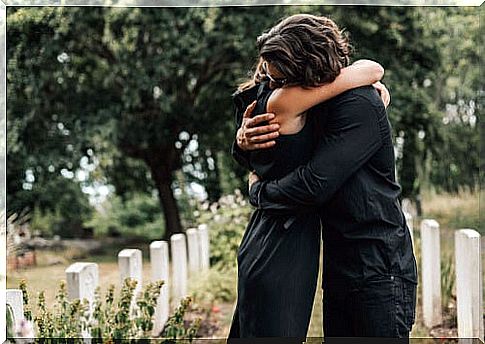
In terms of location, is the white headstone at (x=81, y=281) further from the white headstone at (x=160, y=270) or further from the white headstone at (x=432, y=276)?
the white headstone at (x=432, y=276)

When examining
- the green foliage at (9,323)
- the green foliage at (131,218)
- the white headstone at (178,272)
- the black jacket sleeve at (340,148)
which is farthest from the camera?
the green foliage at (131,218)

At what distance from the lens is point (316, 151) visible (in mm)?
2324

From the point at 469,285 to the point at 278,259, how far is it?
1.91 metres

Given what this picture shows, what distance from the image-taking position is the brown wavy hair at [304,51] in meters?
2.30

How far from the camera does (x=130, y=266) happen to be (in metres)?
4.24

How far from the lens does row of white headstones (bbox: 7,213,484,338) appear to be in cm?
391

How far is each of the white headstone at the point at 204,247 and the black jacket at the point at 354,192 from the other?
253cm

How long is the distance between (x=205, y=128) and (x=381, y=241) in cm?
281

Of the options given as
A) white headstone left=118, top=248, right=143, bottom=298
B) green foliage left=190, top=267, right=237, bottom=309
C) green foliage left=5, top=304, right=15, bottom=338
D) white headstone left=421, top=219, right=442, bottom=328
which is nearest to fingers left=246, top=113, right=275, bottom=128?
green foliage left=5, top=304, right=15, bottom=338

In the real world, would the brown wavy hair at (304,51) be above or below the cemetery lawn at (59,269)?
above

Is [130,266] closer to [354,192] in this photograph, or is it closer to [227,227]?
[227,227]

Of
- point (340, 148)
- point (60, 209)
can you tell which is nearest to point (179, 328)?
point (60, 209)

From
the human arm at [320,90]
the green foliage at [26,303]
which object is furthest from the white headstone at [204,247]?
the human arm at [320,90]

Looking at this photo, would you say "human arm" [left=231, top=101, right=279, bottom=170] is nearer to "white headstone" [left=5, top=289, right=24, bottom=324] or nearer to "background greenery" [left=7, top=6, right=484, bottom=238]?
"white headstone" [left=5, top=289, right=24, bottom=324]
